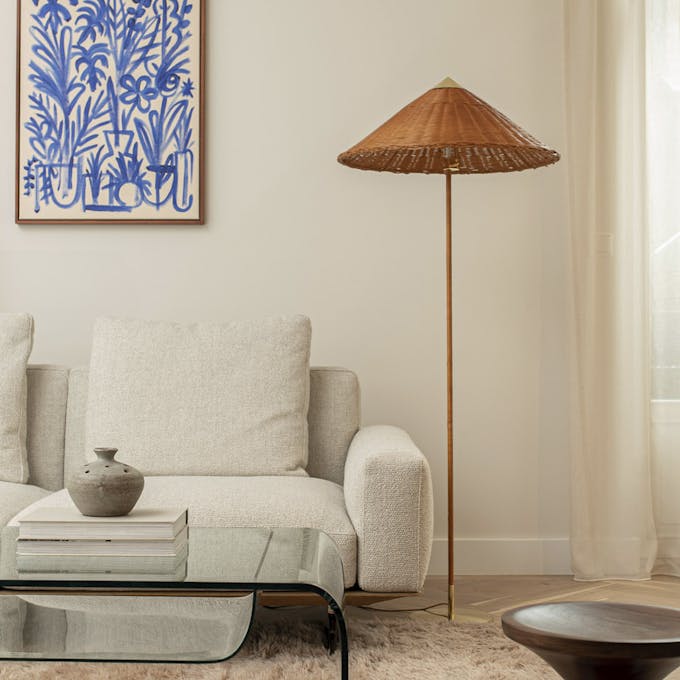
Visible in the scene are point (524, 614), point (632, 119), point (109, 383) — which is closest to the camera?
point (524, 614)

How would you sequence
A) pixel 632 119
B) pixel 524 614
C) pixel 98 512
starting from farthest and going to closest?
pixel 632 119, pixel 98 512, pixel 524 614

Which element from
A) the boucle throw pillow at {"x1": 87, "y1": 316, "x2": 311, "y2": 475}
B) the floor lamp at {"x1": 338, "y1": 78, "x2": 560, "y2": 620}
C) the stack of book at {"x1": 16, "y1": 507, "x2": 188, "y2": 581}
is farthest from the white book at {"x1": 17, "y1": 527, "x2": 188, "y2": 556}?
the floor lamp at {"x1": 338, "y1": 78, "x2": 560, "y2": 620}

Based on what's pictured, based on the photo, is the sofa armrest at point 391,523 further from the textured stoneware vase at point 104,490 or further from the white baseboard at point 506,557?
the white baseboard at point 506,557

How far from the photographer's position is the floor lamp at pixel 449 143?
2.70m

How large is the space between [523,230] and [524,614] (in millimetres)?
2285

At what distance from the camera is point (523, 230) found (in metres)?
3.44

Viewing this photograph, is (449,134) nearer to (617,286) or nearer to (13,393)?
(617,286)

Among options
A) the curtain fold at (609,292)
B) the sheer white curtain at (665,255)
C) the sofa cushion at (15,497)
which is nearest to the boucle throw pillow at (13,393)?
the sofa cushion at (15,497)

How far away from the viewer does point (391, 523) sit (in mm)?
2381

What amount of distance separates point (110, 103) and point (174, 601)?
1830mm

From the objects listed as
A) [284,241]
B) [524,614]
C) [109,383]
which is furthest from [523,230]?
[524,614]

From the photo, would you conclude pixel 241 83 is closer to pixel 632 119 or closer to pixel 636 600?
pixel 632 119

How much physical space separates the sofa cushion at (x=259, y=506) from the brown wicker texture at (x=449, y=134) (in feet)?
3.37

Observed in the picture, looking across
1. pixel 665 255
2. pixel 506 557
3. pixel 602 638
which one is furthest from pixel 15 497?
pixel 665 255
